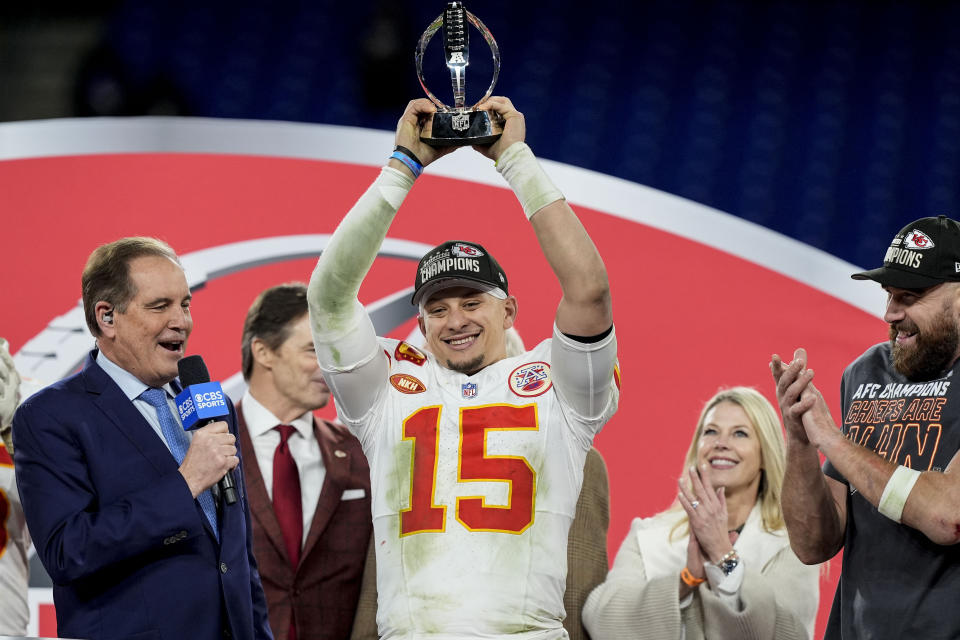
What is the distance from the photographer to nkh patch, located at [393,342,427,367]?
236 cm

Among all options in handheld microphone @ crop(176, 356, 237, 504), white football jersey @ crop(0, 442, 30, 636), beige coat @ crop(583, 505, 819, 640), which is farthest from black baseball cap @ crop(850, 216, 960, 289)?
white football jersey @ crop(0, 442, 30, 636)

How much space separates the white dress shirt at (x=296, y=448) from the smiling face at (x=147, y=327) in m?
0.69

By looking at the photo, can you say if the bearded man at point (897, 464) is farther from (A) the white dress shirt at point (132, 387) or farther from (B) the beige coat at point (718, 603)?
(A) the white dress shirt at point (132, 387)

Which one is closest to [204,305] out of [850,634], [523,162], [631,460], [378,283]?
[378,283]

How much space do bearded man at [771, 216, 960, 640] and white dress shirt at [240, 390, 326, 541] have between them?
120 centimetres

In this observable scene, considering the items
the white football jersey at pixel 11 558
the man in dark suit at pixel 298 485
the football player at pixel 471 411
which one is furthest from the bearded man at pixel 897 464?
the white football jersey at pixel 11 558

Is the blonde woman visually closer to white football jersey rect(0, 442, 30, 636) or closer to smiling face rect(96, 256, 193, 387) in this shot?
smiling face rect(96, 256, 193, 387)

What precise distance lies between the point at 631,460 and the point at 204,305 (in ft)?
5.17

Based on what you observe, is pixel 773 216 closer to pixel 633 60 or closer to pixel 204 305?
pixel 633 60

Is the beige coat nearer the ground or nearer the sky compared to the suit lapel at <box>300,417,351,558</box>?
nearer the ground

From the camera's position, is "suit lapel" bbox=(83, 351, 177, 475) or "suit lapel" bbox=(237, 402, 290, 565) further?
"suit lapel" bbox=(237, 402, 290, 565)

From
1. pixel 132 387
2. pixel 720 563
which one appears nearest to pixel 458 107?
pixel 132 387

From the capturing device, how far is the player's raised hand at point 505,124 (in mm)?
2178

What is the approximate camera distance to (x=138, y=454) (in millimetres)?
2168
